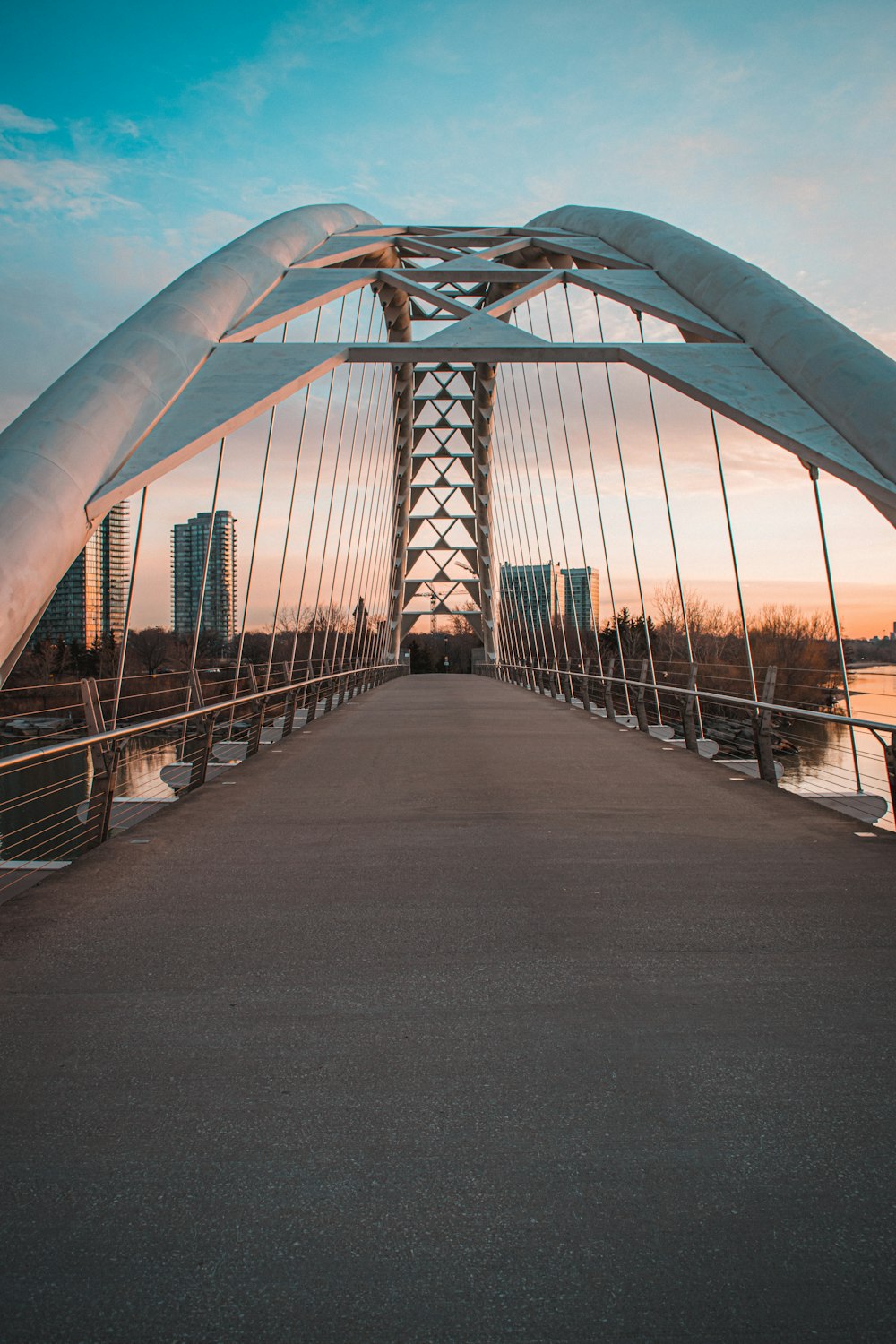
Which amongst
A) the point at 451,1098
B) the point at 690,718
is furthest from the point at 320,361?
the point at 451,1098

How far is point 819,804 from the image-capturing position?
6.52 m

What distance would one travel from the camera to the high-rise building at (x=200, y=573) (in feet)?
213

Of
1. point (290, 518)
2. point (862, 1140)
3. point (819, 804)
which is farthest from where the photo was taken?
point (290, 518)

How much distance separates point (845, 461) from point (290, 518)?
932cm

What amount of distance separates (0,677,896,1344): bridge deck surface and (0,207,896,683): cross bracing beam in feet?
11.7

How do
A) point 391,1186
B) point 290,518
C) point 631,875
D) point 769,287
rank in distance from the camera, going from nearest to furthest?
point 391,1186
point 631,875
point 769,287
point 290,518

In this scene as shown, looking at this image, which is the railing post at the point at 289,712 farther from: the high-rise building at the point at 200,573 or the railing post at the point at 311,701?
the high-rise building at the point at 200,573

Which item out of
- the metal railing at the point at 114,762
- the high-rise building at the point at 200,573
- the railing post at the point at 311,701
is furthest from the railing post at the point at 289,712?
the high-rise building at the point at 200,573

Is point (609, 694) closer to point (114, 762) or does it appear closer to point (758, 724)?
point (758, 724)

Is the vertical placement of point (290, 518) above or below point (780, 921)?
above

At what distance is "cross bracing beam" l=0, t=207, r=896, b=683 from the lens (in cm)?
754

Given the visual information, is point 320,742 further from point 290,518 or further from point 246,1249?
point 246,1249

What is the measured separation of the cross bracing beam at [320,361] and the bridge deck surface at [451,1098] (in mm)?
3575

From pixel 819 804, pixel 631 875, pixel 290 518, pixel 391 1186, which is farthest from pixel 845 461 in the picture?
pixel 290 518
